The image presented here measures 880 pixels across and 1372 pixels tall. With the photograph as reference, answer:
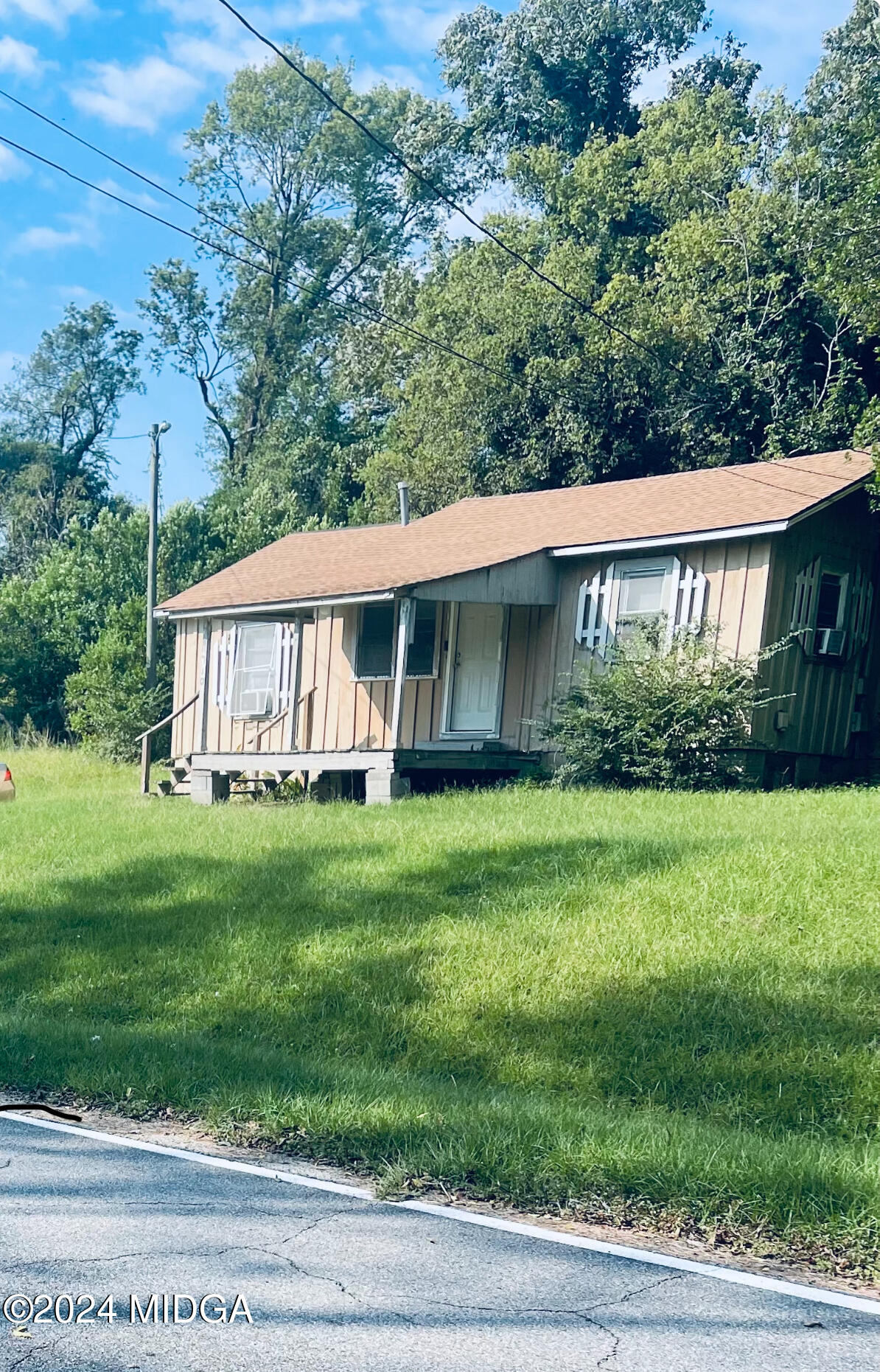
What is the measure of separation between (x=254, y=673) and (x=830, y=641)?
9846 mm

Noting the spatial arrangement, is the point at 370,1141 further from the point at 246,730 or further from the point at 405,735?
the point at 246,730

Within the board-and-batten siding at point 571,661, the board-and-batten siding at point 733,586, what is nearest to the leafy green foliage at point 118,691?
the board-and-batten siding at point 571,661

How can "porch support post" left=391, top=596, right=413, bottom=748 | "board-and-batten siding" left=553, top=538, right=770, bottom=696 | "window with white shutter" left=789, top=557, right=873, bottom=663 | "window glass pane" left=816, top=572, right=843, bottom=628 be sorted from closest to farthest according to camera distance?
"board-and-batten siding" left=553, top=538, right=770, bottom=696, "porch support post" left=391, top=596, right=413, bottom=748, "window with white shutter" left=789, top=557, right=873, bottom=663, "window glass pane" left=816, top=572, right=843, bottom=628

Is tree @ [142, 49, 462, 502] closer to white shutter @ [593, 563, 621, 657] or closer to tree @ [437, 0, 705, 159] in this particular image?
tree @ [437, 0, 705, 159]

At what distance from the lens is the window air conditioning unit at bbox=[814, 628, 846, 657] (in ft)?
65.0

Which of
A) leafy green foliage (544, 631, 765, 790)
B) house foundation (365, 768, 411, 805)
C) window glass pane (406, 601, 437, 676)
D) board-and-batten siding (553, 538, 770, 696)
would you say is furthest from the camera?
window glass pane (406, 601, 437, 676)

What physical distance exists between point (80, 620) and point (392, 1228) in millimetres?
35289

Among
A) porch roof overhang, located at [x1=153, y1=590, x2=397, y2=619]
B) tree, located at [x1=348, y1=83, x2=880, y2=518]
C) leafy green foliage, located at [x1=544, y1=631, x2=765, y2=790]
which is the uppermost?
tree, located at [x1=348, y1=83, x2=880, y2=518]

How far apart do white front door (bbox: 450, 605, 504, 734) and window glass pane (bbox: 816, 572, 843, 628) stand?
4.74 meters

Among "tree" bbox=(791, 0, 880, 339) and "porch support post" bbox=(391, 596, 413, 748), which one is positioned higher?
"tree" bbox=(791, 0, 880, 339)

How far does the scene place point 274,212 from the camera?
56188mm

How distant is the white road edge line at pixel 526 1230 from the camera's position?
4809mm

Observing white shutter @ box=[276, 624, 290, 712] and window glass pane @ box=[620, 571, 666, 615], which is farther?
white shutter @ box=[276, 624, 290, 712]

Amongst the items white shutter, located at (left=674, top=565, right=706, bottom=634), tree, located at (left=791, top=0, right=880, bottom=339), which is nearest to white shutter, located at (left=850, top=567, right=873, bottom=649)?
white shutter, located at (left=674, top=565, right=706, bottom=634)
